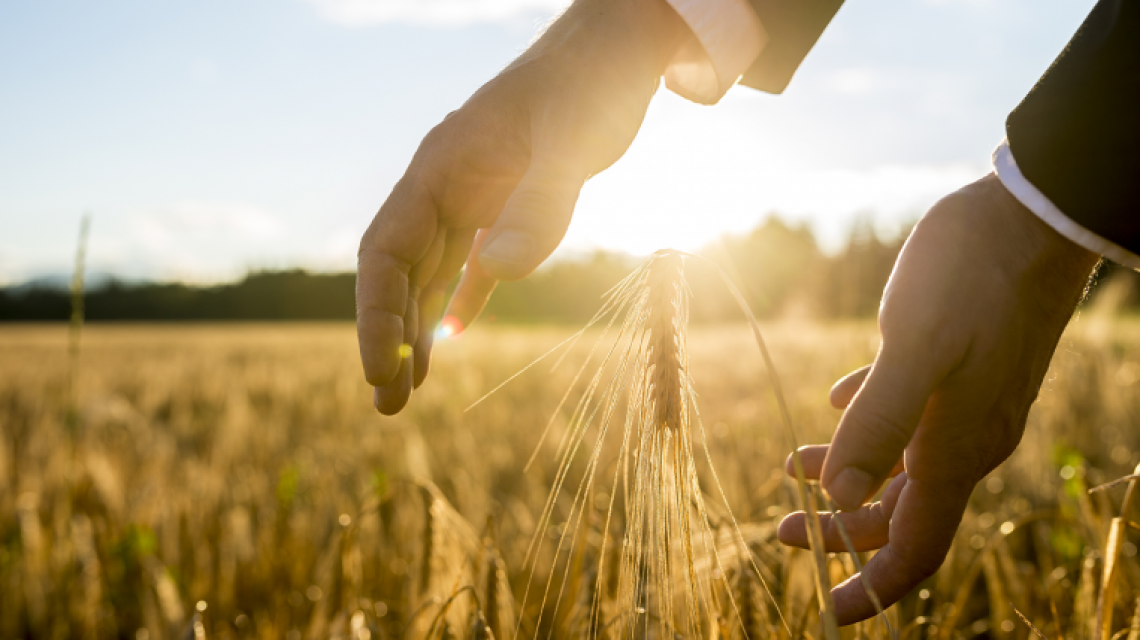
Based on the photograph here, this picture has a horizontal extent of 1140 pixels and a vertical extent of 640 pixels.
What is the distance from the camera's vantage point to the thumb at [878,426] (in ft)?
2.30

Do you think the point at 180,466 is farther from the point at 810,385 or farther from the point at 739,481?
the point at 810,385

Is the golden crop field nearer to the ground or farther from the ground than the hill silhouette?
nearer to the ground

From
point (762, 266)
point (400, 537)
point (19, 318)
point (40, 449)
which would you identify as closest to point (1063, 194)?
point (400, 537)

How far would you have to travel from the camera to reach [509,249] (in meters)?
0.87

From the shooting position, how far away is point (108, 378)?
637 centimetres

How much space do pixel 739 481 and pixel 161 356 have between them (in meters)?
9.18

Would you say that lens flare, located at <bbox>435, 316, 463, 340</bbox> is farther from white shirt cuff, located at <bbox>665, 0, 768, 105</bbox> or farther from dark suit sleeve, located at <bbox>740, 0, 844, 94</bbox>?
dark suit sleeve, located at <bbox>740, 0, 844, 94</bbox>

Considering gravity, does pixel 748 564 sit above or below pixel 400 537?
above

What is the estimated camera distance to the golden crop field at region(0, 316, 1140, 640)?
1172 millimetres

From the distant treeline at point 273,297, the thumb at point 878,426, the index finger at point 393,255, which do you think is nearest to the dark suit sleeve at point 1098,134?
the thumb at point 878,426

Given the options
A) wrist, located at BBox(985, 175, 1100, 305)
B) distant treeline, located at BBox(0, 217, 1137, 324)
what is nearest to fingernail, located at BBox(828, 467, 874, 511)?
wrist, located at BBox(985, 175, 1100, 305)

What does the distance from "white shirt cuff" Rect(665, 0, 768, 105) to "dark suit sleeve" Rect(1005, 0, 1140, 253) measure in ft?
1.76

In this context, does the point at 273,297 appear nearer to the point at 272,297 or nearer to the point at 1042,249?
the point at 272,297

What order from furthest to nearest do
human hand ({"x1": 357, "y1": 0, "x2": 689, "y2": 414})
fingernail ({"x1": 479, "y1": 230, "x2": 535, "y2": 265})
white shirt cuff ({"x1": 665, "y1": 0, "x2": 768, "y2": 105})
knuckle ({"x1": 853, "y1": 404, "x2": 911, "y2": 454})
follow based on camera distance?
white shirt cuff ({"x1": 665, "y1": 0, "x2": 768, "y2": 105})
human hand ({"x1": 357, "y1": 0, "x2": 689, "y2": 414})
fingernail ({"x1": 479, "y1": 230, "x2": 535, "y2": 265})
knuckle ({"x1": 853, "y1": 404, "x2": 911, "y2": 454})
